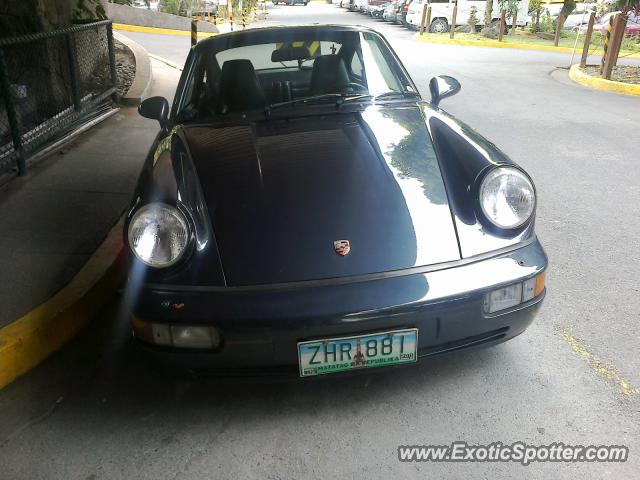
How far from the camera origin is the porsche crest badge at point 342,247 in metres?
2.18

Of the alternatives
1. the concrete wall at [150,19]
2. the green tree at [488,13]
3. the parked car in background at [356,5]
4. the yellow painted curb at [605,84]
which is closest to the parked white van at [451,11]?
the green tree at [488,13]

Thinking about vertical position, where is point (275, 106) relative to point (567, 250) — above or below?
above

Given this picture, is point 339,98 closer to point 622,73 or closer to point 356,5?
point 622,73

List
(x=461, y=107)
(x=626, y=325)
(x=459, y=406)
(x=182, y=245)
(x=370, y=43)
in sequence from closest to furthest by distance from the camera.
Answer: (x=182, y=245) < (x=459, y=406) < (x=626, y=325) < (x=370, y=43) < (x=461, y=107)

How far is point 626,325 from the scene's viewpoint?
9.36 feet

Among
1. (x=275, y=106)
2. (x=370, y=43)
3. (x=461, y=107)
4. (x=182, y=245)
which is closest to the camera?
(x=182, y=245)

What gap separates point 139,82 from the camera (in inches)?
335

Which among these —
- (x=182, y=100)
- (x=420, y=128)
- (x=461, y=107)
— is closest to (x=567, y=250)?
(x=420, y=128)

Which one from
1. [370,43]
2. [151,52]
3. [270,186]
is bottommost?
[151,52]

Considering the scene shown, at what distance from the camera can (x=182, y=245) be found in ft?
7.17

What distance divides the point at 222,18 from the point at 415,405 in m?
23.2

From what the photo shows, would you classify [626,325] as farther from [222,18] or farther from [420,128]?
[222,18]

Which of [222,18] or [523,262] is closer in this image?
[523,262]

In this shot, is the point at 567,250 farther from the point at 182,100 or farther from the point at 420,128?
the point at 182,100
